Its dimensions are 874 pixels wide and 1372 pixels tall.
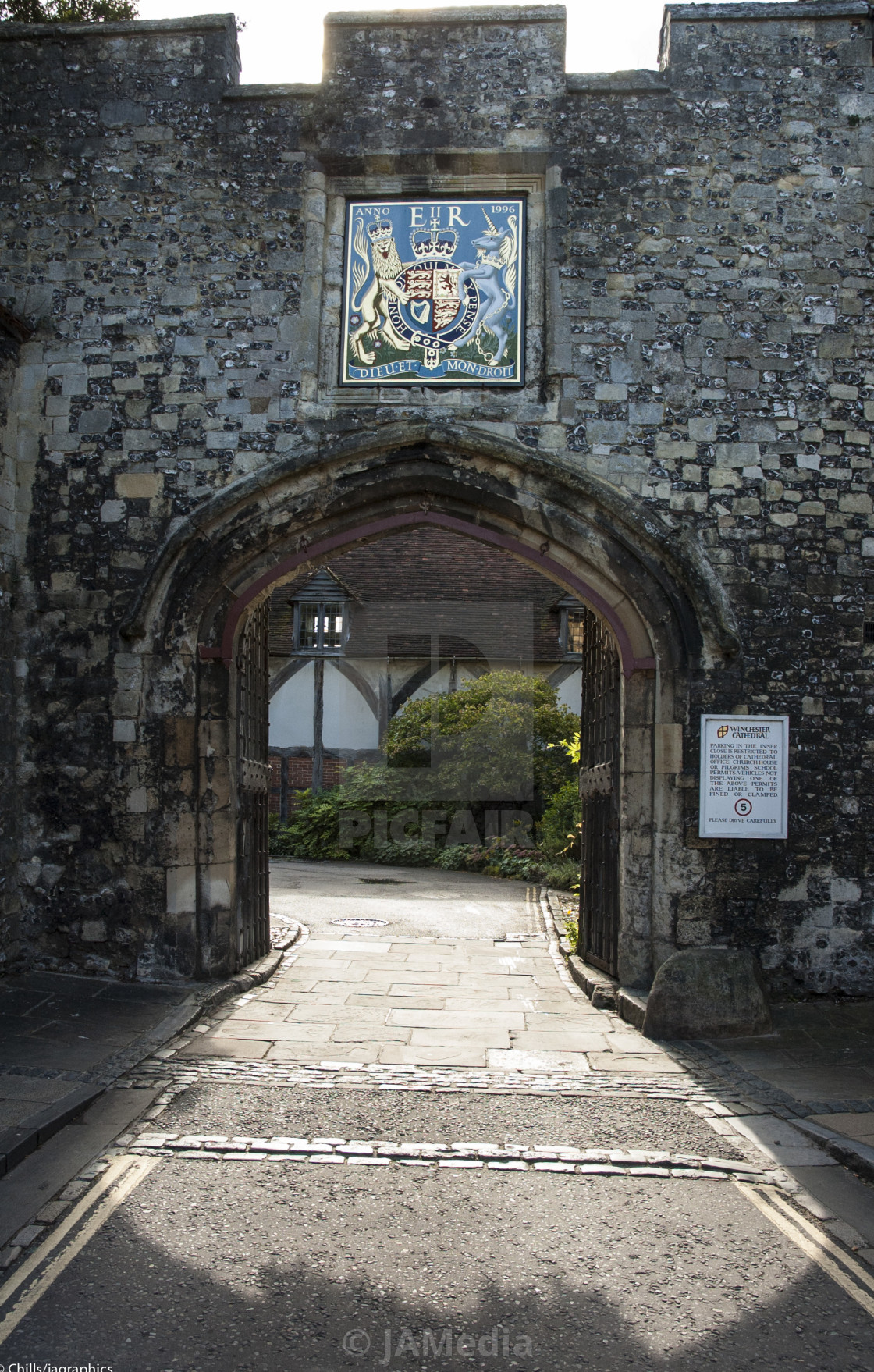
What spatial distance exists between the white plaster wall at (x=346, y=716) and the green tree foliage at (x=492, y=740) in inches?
88.7

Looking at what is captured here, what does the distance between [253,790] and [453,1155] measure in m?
3.88

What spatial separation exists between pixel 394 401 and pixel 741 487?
2282 mm

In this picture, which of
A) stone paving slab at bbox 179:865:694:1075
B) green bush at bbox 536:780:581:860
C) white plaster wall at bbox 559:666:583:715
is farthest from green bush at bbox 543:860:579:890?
white plaster wall at bbox 559:666:583:715

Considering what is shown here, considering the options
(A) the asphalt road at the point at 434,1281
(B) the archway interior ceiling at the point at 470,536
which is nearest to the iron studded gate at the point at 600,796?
(B) the archway interior ceiling at the point at 470,536

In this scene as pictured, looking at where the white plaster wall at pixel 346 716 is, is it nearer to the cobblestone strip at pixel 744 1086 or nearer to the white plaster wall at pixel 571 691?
the white plaster wall at pixel 571 691

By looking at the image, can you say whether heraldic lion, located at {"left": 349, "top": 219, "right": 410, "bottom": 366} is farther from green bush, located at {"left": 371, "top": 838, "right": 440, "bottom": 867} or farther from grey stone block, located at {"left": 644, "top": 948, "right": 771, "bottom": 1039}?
green bush, located at {"left": 371, "top": 838, "right": 440, "bottom": 867}

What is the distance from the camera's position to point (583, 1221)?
11.1 feet

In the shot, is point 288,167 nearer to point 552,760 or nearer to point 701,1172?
point 701,1172

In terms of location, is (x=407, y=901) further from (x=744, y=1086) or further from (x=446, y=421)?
(x=744, y=1086)

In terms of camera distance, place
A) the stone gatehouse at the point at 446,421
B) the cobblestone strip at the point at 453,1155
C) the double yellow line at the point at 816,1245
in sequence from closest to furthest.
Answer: the double yellow line at the point at 816,1245 < the cobblestone strip at the point at 453,1155 < the stone gatehouse at the point at 446,421

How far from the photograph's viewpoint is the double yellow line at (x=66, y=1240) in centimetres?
276

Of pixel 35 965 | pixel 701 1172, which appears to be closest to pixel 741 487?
pixel 701 1172

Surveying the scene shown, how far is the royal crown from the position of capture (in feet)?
22.3

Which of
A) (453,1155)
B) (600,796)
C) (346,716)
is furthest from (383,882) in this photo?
(453,1155)
